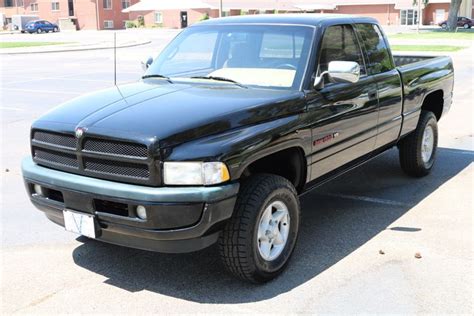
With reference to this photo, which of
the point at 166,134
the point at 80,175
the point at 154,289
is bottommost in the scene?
the point at 154,289

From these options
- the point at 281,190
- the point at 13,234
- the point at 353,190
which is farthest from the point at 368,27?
the point at 13,234

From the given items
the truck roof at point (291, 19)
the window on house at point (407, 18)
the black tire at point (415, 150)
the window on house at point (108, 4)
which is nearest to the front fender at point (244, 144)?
the truck roof at point (291, 19)

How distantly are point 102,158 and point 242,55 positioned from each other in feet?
5.82

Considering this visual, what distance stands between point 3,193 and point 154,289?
3.14m

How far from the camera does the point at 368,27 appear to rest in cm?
593

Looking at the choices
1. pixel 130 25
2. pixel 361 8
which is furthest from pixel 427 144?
pixel 130 25

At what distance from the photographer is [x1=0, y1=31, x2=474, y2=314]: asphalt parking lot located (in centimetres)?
389

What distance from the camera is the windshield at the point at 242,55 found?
15.6ft

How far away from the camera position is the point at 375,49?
5.88 m

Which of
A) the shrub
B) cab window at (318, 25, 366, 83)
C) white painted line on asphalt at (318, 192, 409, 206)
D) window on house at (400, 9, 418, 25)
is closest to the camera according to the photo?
cab window at (318, 25, 366, 83)

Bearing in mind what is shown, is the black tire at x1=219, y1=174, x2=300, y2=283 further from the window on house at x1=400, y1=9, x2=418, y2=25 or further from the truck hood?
the window on house at x1=400, y1=9, x2=418, y2=25

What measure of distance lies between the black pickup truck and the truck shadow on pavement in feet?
0.65

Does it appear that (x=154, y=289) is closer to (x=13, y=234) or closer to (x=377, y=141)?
(x=13, y=234)

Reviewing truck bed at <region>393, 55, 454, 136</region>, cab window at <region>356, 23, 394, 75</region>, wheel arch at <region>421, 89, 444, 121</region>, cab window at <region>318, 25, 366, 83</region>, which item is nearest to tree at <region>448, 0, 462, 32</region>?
truck bed at <region>393, 55, 454, 136</region>
